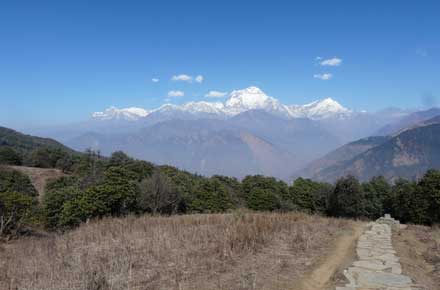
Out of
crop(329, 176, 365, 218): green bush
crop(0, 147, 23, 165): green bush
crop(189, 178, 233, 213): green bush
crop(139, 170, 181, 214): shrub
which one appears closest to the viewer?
crop(139, 170, 181, 214): shrub

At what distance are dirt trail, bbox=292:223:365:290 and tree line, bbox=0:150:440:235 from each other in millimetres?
20890

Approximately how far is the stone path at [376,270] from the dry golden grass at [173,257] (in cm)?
102

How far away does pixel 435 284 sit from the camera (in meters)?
6.67

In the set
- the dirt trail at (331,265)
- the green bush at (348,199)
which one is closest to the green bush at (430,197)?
the green bush at (348,199)

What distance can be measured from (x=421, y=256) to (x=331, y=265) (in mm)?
3423

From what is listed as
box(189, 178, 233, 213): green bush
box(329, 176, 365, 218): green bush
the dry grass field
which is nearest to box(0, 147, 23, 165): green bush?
box(189, 178, 233, 213): green bush

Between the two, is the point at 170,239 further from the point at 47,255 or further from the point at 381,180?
the point at 381,180

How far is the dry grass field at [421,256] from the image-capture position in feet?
22.8

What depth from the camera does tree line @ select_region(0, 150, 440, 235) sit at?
37719 millimetres

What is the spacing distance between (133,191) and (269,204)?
2434 centimetres

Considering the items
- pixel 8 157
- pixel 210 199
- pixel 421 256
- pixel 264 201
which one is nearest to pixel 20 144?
pixel 8 157

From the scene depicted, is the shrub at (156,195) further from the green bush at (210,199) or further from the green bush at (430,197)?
the green bush at (430,197)

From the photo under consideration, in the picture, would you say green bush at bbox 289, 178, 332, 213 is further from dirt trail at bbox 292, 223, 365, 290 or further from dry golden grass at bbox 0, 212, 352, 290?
dirt trail at bbox 292, 223, 365, 290

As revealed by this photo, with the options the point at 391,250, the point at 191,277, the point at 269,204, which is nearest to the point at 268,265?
the point at 191,277
